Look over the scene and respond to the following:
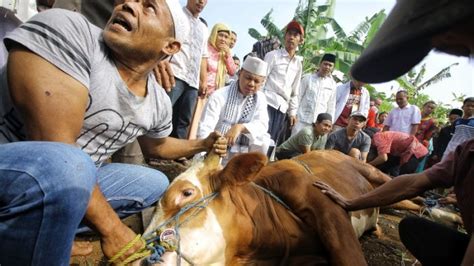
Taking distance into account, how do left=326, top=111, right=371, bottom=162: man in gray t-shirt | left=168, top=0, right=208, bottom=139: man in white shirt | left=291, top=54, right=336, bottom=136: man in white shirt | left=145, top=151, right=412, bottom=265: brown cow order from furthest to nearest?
1. left=291, top=54, right=336, bottom=136: man in white shirt
2. left=326, top=111, right=371, bottom=162: man in gray t-shirt
3. left=168, top=0, right=208, bottom=139: man in white shirt
4. left=145, top=151, right=412, bottom=265: brown cow

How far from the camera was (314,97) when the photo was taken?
680 centimetres

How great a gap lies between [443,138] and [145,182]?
8014 mm

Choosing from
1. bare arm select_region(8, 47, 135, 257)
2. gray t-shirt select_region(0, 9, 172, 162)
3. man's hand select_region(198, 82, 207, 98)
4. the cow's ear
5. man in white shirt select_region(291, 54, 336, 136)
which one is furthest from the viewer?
man in white shirt select_region(291, 54, 336, 136)

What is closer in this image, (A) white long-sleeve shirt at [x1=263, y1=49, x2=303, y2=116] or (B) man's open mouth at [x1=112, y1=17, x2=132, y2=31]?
(B) man's open mouth at [x1=112, y1=17, x2=132, y2=31]

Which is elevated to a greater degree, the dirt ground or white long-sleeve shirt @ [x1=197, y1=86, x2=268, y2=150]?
white long-sleeve shirt @ [x1=197, y1=86, x2=268, y2=150]

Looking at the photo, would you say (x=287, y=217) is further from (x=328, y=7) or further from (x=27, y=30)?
(x=328, y=7)

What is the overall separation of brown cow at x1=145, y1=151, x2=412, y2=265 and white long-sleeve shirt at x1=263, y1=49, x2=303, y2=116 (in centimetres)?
309

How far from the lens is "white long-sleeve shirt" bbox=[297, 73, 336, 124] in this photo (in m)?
6.80

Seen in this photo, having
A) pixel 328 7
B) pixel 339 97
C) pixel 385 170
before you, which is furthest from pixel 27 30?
pixel 328 7

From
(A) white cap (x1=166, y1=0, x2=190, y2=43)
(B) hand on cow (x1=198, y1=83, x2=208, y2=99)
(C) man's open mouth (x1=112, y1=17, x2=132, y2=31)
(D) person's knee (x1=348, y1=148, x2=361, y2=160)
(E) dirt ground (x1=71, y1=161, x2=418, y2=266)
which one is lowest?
(E) dirt ground (x1=71, y1=161, x2=418, y2=266)

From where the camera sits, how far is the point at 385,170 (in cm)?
770

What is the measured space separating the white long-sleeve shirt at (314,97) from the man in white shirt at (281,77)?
29.6 inches

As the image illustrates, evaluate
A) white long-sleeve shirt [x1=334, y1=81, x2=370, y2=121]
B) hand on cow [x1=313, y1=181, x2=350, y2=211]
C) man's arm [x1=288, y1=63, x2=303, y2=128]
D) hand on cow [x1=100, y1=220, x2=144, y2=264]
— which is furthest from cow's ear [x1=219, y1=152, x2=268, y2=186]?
white long-sleeve shirt [x1=334, y1=81, x2=370, y2=121]

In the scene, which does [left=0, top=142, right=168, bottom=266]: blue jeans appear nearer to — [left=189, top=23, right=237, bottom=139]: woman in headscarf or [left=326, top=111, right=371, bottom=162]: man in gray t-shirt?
[left=189, top=23, right=237, bottom=139]: woman in headscarf
